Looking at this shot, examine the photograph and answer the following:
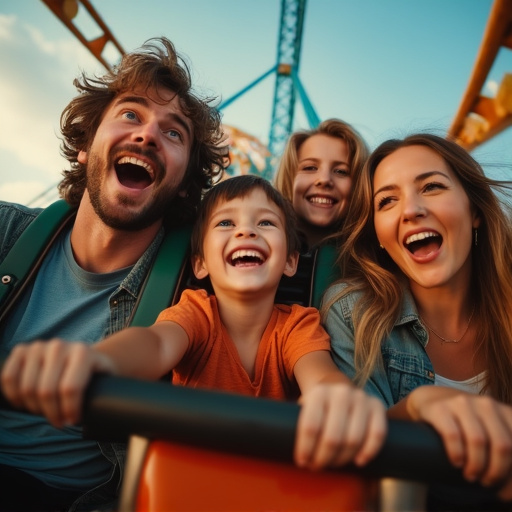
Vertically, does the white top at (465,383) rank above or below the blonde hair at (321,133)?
below

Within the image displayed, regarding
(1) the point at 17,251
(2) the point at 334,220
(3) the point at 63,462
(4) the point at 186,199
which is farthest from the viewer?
(2) the point at 334,220

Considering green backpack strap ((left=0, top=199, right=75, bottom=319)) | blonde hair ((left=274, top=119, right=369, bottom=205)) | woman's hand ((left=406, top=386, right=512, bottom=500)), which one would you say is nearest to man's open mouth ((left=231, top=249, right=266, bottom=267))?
green backpack strap ((left=0, top=199, right=75, bottom=319))

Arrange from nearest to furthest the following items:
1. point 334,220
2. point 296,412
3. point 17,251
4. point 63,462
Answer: point 296,412, point 63,462, point 17,251, point 334,220

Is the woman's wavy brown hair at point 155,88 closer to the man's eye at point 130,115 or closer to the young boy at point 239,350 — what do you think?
the man's eye at point 130,115

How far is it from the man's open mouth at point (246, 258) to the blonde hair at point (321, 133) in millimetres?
1041

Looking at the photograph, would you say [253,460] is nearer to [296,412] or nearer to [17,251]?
[296,412]

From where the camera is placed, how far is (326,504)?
431 millimetres

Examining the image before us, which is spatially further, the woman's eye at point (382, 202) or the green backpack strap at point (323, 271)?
the woman's eye at point (382, 202)

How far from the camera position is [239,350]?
1.10 metres

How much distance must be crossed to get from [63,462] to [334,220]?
57.9 inches

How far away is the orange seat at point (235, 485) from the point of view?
428 millimetres

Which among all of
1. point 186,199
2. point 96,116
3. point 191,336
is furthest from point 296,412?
point 96,116

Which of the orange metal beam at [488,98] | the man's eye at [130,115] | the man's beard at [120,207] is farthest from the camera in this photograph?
the orange metal beam at [488,98]


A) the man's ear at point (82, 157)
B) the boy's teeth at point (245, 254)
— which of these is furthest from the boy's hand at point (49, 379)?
the man's ear at point (82, 157)
